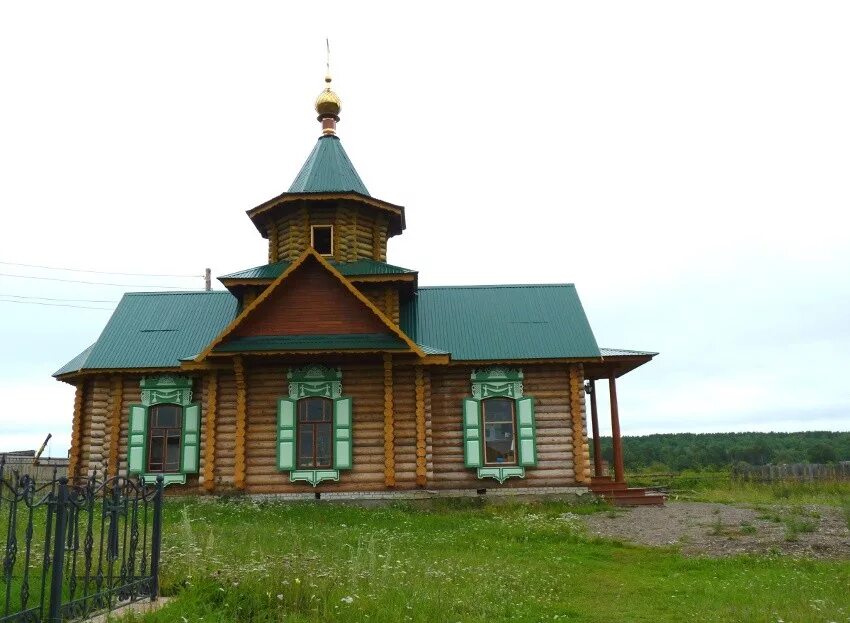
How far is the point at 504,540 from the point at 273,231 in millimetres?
12258

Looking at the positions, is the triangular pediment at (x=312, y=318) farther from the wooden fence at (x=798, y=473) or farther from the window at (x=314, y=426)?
the wooden fence at (x=798, y=473)

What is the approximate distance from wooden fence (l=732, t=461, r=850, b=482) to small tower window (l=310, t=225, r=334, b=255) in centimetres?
1756

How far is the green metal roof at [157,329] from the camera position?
62.3ft

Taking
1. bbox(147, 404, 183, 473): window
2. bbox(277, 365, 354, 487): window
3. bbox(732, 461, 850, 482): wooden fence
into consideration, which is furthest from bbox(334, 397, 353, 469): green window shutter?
bbox(732, 461, 850, 482): wooden fence

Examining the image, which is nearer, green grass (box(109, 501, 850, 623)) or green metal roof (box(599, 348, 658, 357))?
green grass (box(109, 501, 850, 623))

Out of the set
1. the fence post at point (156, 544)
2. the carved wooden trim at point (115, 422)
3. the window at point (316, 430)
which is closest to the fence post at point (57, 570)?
the fence post at point (156, 544)

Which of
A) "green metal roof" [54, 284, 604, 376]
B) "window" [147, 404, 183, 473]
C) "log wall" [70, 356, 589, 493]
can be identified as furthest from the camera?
"window" [147, 404, 183, 473]

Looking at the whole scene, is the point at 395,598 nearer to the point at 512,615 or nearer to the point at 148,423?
the point at 512,615

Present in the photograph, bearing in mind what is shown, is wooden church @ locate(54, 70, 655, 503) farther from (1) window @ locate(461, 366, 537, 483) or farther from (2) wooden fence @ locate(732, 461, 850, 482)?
(2) wooden fence @ locate(732, 461, 850, 482)

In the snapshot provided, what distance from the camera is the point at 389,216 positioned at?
71.2ft

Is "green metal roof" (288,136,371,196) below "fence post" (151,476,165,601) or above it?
above

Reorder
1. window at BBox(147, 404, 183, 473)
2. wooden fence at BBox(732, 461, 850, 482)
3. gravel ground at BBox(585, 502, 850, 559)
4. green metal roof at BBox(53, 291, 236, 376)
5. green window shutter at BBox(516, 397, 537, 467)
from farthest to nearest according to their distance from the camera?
wooden fence at BBox(732, 461, 850, 482), green metal roof at BBox(53, 291, 236, 376), window at BBox(147, 404, 183, 473), green window shutter at BBox(516, 397, 537, 467), gravel ground at BBox(585, 502, 850, 559)

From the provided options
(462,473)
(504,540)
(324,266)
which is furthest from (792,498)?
(324,266)

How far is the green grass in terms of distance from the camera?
7301 mm
